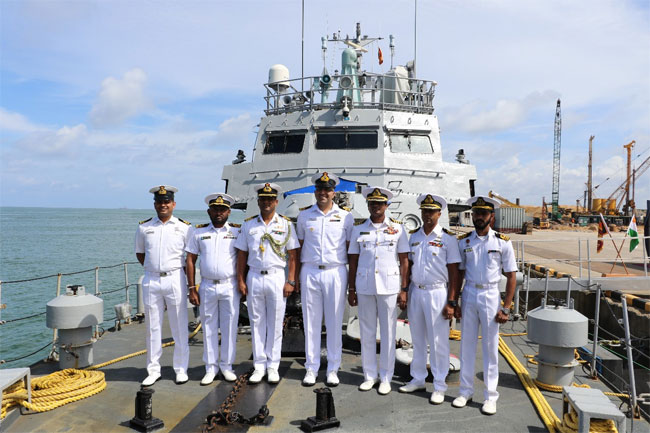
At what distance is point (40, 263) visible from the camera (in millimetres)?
27266

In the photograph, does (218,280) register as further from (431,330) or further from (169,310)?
(431,330)

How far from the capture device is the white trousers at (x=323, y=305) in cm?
421

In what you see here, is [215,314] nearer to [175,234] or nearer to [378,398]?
[175,234]

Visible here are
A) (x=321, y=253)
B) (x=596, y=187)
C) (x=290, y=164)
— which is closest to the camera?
(x=321, y=253)

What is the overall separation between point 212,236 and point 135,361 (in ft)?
6.09

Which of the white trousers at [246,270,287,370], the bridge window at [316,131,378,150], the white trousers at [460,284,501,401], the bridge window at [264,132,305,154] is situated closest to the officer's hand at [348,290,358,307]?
the white trousers at [246,270,287,370]

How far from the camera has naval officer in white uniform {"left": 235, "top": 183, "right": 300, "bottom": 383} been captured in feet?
13.9

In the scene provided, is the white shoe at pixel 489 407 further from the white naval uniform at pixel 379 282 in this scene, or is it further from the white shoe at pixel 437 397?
the white naval uniform at pixel 379 282

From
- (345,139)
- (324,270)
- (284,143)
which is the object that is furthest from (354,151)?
(324,270)

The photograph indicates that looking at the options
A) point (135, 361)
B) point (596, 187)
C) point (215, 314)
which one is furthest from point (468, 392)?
point (596, 187)

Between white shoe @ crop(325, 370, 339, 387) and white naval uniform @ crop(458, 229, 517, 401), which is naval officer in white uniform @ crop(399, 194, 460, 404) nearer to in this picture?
white naval uniform @ crop(458, 229, 517, 401)

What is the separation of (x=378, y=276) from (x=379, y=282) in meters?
0.05

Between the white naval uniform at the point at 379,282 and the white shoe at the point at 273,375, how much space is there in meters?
0.78

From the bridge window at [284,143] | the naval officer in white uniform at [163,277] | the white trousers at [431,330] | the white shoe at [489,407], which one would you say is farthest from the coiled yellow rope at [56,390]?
the bridge window at [284,143]
